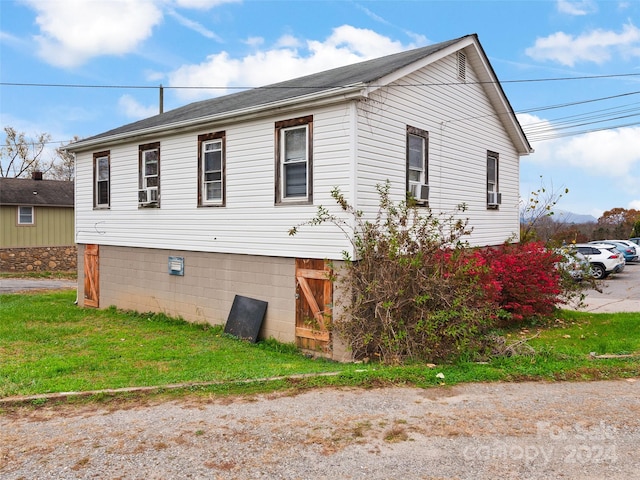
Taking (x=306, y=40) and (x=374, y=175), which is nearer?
(x=374, y=175)

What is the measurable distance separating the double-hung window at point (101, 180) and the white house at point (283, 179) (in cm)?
5

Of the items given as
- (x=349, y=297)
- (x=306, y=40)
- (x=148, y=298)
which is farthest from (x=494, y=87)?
(x=148, y=298)

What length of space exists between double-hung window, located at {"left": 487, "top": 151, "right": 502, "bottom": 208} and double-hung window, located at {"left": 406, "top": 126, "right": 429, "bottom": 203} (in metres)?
3.67

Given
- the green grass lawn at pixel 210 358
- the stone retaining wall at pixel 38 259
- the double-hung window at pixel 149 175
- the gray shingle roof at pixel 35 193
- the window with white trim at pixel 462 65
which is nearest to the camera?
the green grass lawn at pixel 210 358

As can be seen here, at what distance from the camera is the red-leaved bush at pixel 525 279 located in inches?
419

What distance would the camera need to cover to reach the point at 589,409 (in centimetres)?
546

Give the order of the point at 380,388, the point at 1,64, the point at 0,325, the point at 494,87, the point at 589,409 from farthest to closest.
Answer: the point at 1,64 → the point at 494,87 → the point at 0,325 → the point at 380,388 → the point at 589,409

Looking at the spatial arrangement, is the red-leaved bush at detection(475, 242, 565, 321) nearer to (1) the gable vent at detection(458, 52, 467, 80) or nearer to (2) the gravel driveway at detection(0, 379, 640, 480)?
(1) the gable vent at detection(458, 52, 467, 80)

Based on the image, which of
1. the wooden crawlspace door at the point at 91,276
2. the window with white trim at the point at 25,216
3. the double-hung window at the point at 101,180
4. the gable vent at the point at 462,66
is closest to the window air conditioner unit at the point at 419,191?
the gable vent at the point at 462,66

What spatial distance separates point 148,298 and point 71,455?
9216 millimetres

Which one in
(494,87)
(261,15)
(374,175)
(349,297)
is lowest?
(349,297)

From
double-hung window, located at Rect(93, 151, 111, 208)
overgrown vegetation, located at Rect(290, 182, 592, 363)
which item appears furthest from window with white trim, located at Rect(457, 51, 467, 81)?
double-hung window, located at Rect(93, 151, 111, 208)

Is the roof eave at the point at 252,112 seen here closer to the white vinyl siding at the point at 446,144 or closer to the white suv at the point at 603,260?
the white vinyl siding at the point at 446,144

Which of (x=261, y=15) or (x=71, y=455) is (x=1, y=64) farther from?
(x=71, y=455)
